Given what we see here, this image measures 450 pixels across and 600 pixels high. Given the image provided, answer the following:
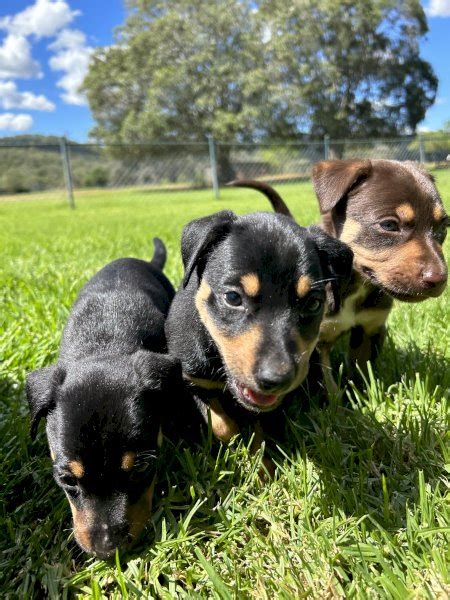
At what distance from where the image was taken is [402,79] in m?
44.2

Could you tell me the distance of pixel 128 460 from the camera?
6.12 feet

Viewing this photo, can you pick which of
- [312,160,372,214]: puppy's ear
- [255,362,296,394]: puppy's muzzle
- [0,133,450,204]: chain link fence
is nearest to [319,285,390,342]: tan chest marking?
[312,160,372,214]: puppy's ear

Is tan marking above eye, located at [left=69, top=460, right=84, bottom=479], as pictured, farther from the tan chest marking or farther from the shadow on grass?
the tan chest marking

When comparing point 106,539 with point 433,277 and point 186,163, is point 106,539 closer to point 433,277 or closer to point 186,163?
point 433,277

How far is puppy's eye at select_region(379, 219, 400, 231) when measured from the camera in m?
2.87

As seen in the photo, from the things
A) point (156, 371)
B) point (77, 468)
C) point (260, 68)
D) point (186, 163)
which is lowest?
point (77, 468)

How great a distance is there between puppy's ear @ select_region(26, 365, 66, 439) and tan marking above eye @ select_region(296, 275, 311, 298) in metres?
1.07

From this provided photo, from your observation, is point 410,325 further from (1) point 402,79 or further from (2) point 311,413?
(1) point 402,79

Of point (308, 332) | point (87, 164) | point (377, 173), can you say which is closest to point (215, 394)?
point (308, 332)

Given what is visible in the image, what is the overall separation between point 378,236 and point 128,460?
1884 mm

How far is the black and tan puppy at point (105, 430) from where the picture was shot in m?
1.83

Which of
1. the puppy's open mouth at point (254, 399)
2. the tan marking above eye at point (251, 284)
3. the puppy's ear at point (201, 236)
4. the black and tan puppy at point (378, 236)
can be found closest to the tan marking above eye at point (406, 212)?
the black and tan puppy at point (378, 236)

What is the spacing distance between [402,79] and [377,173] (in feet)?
156

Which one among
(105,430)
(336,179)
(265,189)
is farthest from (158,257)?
(105,430)
